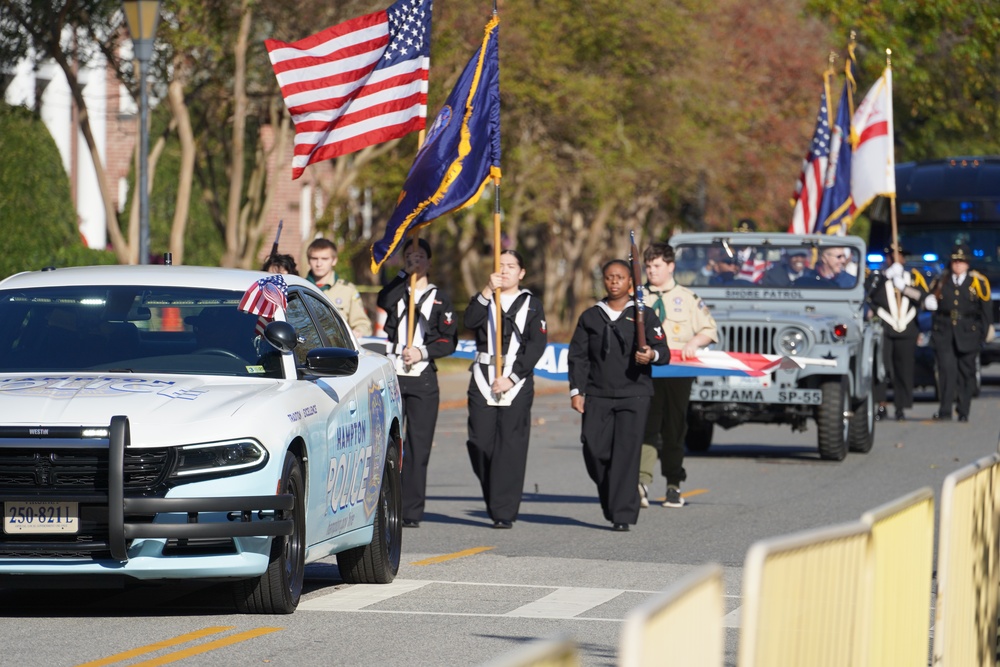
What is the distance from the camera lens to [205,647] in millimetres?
7711

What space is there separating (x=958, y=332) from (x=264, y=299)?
53.9 feet

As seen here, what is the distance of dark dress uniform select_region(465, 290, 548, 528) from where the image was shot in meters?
12.7

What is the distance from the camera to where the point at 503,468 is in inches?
500

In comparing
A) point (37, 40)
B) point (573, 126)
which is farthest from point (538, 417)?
point (573, 126)

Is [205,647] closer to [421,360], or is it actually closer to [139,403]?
[139,403]

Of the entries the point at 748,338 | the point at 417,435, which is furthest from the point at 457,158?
the point at 748,338

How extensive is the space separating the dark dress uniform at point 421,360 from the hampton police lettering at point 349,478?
10.3ft

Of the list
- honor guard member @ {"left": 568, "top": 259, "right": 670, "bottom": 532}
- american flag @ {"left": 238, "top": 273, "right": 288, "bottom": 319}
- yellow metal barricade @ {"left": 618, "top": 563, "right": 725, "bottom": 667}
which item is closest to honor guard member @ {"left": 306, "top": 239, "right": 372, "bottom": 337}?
honor guard member @ {"left": 568, "top": 259, "right": 670, "bottom": 532}

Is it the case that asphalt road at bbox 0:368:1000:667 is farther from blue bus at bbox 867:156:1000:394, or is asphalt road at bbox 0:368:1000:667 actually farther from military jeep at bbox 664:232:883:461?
blue bus at bbox 867:156:1000:394

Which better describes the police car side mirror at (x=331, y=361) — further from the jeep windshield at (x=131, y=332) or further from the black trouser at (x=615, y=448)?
the black trouser at (x=615, y=448)

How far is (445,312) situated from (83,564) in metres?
5.62

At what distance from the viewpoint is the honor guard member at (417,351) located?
1288cm

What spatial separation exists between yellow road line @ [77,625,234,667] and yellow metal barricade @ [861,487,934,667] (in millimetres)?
3157

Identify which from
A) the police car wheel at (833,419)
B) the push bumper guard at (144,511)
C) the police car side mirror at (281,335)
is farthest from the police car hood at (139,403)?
the police car wheel at (833,419)
